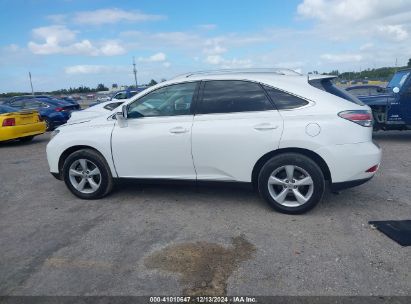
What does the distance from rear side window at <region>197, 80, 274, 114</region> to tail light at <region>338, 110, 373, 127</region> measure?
85 centimetres

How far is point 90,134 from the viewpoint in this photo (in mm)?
5082

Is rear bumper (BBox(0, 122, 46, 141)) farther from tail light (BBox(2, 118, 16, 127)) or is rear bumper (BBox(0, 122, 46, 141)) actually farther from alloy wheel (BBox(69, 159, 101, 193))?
alloy wheel (BBox(69, 159, 101, 193))

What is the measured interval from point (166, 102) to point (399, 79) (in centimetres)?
725

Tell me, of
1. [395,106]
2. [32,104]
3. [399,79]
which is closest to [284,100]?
[395,106]

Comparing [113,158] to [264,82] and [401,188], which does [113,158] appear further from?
[401,188]

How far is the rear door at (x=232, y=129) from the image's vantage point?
4.39 meters

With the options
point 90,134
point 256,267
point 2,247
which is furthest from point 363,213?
point 2,247

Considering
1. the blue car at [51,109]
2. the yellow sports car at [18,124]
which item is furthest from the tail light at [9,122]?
the blue car at [51,109]

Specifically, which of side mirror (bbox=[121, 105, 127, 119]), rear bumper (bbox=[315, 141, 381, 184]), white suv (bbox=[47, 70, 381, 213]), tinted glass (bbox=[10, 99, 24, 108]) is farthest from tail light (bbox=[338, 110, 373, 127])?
tinted glass (bbox=[10, 99, 24, 108])

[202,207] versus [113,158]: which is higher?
[113,158]

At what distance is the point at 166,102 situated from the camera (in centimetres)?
489

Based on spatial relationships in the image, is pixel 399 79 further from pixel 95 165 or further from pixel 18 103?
pixel 18 103

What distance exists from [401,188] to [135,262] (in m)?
4.15

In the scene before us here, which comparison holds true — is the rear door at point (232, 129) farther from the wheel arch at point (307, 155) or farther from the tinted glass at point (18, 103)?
the tinted glass at point (18, 103)
